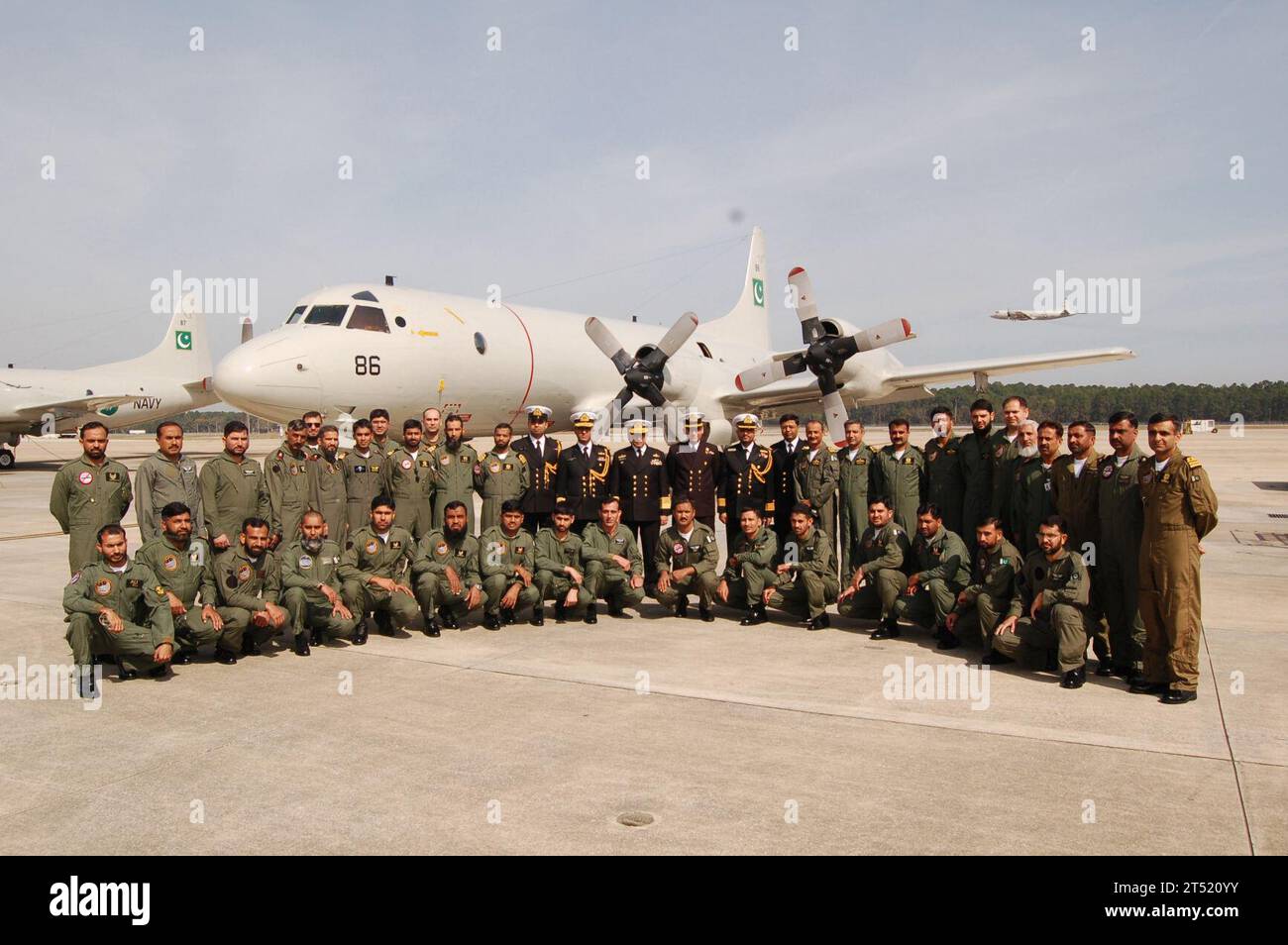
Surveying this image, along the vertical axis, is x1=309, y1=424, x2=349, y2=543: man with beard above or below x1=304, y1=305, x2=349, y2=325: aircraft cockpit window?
below

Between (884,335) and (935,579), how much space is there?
7.41 meters

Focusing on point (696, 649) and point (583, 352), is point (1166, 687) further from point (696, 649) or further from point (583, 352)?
point (583, 352)

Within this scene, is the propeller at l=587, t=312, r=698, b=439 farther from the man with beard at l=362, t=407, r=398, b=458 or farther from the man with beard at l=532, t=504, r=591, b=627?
the man with beard at l=532, t=504, r=591, b=627

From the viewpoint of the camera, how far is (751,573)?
866 centimetres

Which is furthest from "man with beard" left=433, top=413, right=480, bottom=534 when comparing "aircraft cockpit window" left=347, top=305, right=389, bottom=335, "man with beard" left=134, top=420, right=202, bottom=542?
"aircraft cockpit window" left=347, top=305, right=389, bottom=335

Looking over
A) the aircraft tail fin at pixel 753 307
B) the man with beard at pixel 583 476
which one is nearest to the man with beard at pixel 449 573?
the man with beard at pixel 583 476

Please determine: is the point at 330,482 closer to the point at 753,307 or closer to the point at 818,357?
the point at 818,357

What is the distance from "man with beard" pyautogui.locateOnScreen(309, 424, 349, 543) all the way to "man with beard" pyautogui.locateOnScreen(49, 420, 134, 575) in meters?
1.77

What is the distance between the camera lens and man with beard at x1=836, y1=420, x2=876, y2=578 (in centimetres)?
919

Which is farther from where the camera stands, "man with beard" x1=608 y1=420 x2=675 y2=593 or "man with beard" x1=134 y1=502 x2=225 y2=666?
"man with beard" x1=608 y1=420 x2=675 y2=593

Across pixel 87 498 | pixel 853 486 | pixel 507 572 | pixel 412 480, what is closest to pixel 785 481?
pixel 853 486

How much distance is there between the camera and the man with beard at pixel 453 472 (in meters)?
9.60

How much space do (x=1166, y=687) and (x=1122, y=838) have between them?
2.68m
